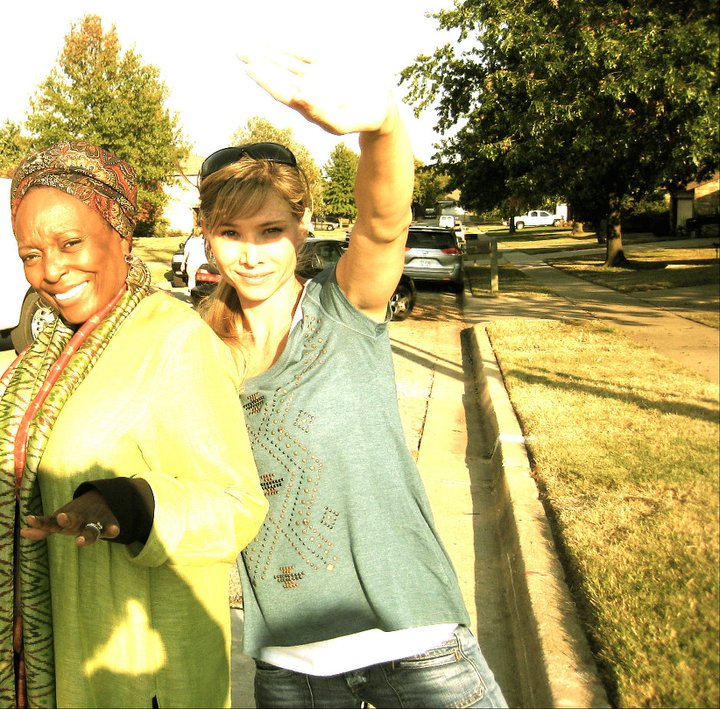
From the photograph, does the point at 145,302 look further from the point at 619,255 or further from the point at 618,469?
the point at 619,255

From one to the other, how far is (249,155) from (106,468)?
830 millimetres

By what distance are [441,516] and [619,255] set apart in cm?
2042

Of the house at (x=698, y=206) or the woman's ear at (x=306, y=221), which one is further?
the house at (x=698, y=206)

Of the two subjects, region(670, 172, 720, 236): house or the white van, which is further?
region(670, 172, 720, 236): house

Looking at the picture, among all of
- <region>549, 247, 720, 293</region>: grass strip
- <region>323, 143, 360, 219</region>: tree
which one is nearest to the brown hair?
<region>549, 247, 720, 293</region>: grass strip

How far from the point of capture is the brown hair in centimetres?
182

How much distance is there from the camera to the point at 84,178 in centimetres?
161

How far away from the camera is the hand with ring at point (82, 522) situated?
1.23m

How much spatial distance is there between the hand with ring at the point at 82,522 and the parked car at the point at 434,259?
57.8ft

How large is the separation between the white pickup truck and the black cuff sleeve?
231 feet

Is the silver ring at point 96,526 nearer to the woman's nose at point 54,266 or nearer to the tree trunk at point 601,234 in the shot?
the woman's nose at point 54,266

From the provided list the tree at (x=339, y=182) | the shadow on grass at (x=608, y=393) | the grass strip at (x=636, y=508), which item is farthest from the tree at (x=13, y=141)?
the tree at (x=339, y=182)

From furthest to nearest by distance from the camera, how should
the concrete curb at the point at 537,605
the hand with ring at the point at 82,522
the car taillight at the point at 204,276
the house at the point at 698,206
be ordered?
the house at the point at 698,206, the car taillight at the point at 204,276, the concrete curb at the point at 537,605, the hand with ring at the point at 82,522

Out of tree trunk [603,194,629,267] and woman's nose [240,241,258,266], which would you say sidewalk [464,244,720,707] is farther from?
tree trunk [603,194,629,267]
